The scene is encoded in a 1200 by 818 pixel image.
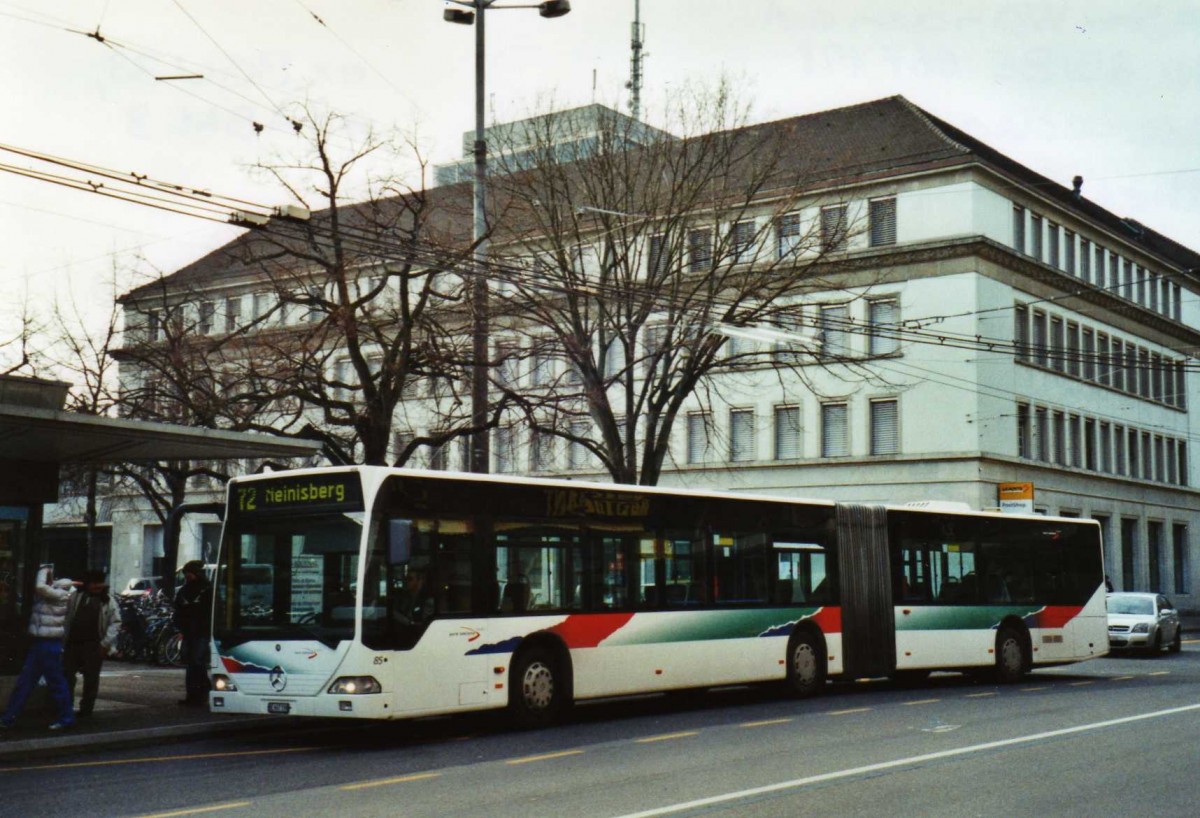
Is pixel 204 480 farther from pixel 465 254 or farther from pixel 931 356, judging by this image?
pixel 465 254

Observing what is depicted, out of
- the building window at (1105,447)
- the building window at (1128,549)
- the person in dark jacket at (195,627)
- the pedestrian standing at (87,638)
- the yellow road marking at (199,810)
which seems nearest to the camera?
the yellow road marking at (199,810)

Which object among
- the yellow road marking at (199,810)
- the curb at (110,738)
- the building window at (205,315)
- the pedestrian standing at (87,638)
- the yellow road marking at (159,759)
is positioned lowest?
the yellow road marking at (159,759)

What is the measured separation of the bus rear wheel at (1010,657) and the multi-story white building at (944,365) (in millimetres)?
18950

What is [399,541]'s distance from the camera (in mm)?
15383

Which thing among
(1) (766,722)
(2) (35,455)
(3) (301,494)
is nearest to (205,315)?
(2) (35,455)

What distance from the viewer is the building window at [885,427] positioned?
176 feet

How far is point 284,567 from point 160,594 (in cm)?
1602

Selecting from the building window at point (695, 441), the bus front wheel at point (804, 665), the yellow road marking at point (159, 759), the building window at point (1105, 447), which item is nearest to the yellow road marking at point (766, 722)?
the bus front wheel at point (804, 665)

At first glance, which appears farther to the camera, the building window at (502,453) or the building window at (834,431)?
the building window at (502,453)

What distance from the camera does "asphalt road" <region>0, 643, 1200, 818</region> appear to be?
34.6 feet

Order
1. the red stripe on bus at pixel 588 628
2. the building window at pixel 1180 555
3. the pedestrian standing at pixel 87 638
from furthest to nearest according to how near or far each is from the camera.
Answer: the building window at pixel 1180 555, the red stripe on bus at pixel 588 628, the pedestrian standing at pixel 87 638

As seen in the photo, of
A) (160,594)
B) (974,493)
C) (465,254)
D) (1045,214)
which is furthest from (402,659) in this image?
(1045,214)

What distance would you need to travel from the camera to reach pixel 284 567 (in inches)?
625

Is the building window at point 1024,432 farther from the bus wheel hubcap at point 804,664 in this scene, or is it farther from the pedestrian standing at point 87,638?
the pedestrian standing at point 87,638
